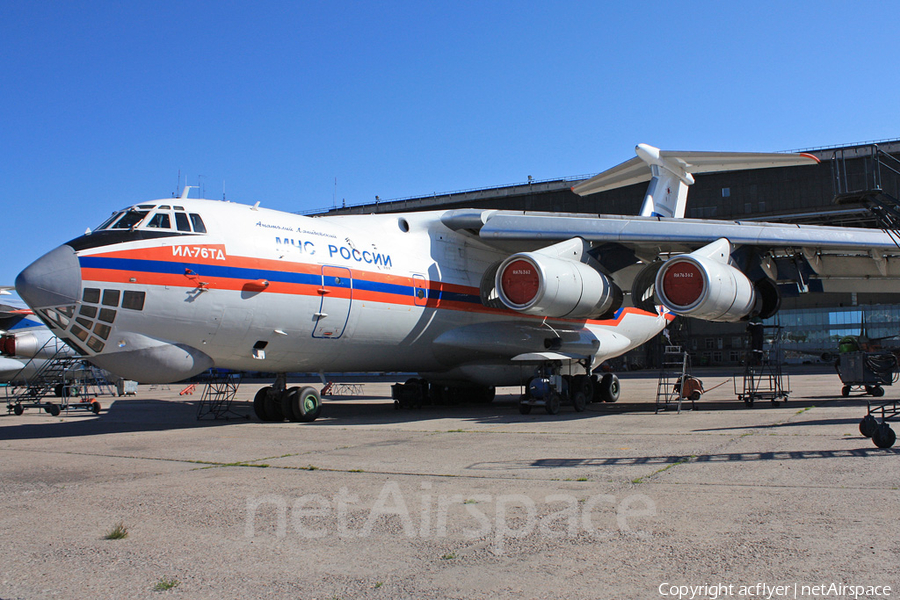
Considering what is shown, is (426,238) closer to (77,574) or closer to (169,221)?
(169,221)

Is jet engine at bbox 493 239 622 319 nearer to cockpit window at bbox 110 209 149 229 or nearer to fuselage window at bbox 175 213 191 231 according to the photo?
fuselage window at bbox 175 213 191 231

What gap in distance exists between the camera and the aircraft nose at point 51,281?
823 cm

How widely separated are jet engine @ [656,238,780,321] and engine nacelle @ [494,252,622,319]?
1.18m

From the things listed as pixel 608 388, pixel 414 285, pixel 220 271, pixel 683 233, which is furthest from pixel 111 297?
pixel 608 388

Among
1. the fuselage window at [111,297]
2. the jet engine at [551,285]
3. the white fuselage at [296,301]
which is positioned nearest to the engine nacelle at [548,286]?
the jet engine at [551,285]

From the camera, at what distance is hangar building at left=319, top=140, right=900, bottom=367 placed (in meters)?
39.3

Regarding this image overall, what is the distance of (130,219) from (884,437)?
9.08 meters

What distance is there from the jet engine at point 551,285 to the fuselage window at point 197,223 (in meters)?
4.59

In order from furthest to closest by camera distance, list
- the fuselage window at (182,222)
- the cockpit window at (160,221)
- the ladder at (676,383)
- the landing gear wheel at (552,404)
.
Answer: the ladder at (676,383) < the landing gear wheel at (552,404) < the fuselage window at (182,222) < the cockpit window at (160,221)

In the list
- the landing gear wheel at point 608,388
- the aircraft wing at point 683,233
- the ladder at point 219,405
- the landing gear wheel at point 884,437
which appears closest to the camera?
the landing gear wheel at point 884,437

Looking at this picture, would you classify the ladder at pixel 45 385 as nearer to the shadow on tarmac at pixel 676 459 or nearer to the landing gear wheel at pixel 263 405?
the landing gear wheel at pixel 263 405

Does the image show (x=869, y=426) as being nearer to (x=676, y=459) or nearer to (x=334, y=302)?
(x=676, y=459)

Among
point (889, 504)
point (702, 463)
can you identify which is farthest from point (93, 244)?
point (889, 504)

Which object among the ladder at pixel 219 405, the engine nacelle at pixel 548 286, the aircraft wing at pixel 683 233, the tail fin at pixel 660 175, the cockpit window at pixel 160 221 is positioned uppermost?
the tail fin at pixel 660 175
